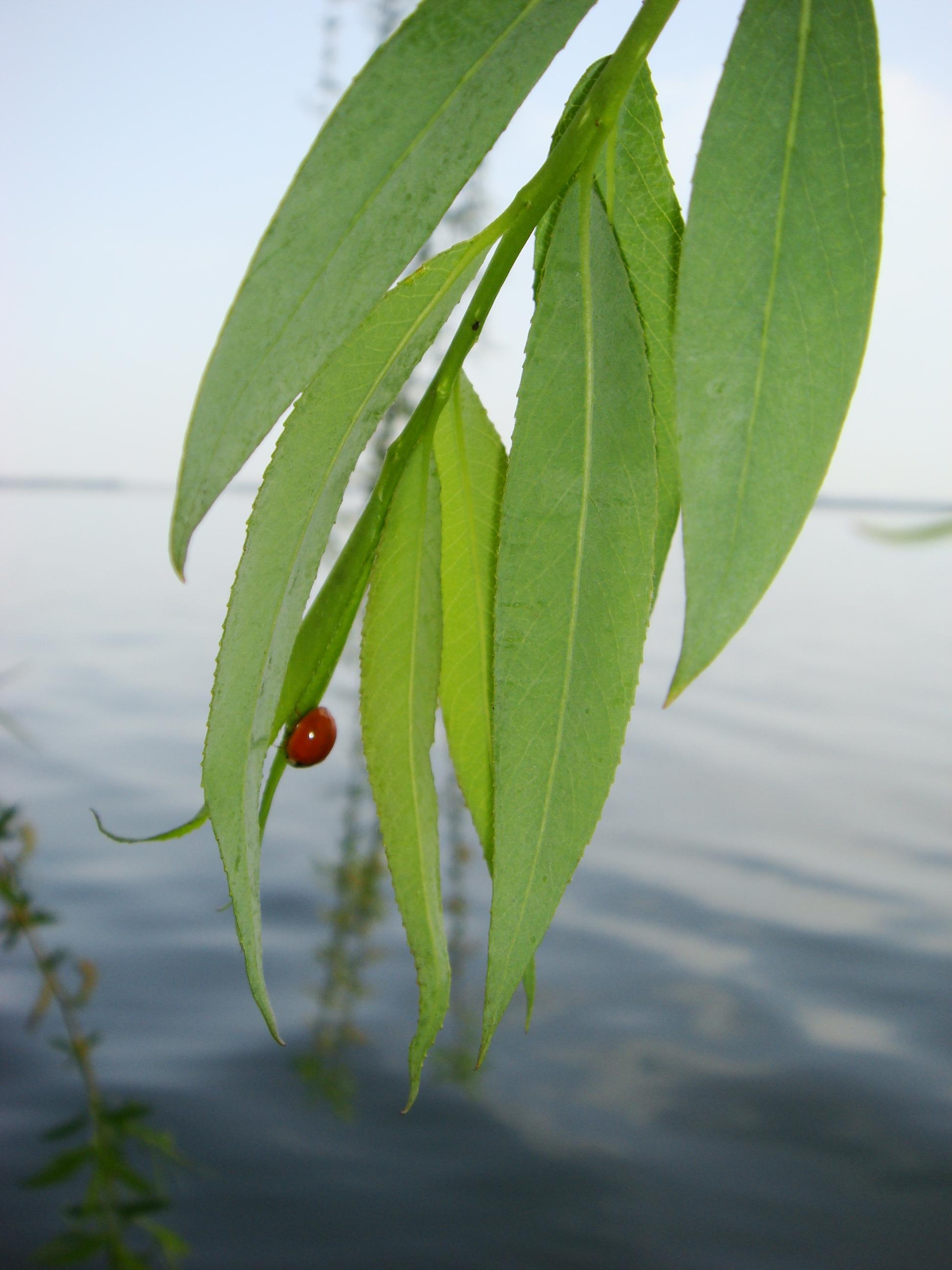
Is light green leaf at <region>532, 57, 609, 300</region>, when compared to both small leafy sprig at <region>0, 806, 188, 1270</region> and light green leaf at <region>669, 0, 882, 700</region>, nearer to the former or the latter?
light green leaf at <region>669, 0, 882, 700</region>

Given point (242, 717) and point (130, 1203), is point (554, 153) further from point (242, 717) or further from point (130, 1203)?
point (130, 1203)

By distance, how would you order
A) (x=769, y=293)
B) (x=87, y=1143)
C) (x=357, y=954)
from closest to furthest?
(x=769, y=293), (x=87, y=1143), (x=357, y=954)

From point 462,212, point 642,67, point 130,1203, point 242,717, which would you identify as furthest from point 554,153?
point 462,212

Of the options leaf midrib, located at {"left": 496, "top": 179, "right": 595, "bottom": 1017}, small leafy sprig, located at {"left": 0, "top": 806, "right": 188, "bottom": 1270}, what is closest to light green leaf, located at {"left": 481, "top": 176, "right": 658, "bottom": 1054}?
leaf midrib, located at {"left": 496, "top": 179, "right": 595, "bottom": 1017}

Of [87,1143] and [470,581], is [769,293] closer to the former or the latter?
[470,581]

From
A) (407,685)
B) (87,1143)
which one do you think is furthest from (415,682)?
(87,1143)

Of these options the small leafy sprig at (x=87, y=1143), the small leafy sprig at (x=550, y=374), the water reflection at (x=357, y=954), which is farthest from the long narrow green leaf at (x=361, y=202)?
the water reflection at (x=357, y=954)

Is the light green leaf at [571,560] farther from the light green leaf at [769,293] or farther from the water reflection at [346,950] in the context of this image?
the water reflection at [346,950]
